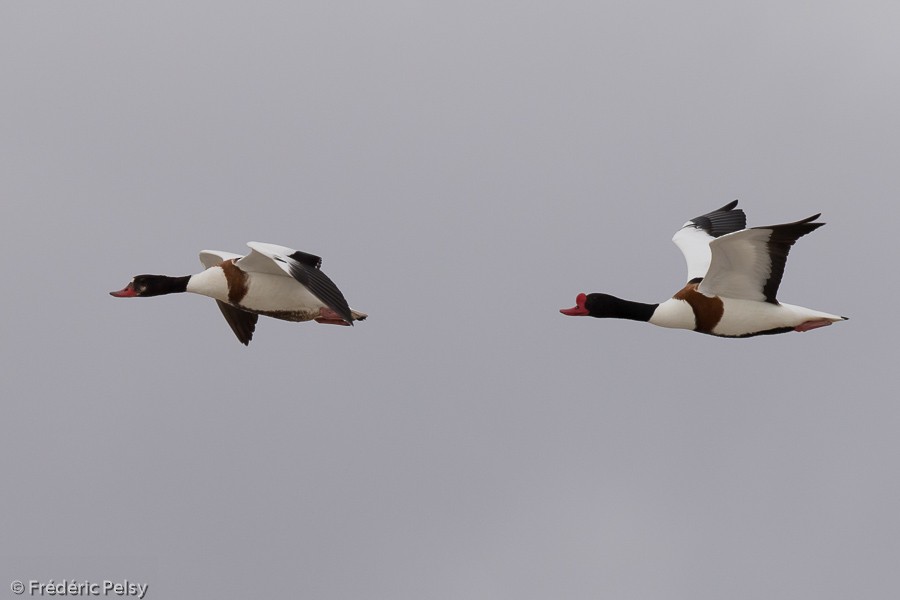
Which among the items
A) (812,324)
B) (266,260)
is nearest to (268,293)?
(266,260)

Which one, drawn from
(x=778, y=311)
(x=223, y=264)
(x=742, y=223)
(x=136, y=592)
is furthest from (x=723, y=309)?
(x=136, y=592)

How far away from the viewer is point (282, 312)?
18.4m

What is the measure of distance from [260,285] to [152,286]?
1.46 m

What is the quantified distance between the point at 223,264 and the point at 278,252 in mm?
Answer: 1142

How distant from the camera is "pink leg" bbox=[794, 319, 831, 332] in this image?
1747 centimetres

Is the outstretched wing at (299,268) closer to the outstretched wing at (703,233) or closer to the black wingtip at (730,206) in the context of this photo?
the outstretched wing at (703,233)

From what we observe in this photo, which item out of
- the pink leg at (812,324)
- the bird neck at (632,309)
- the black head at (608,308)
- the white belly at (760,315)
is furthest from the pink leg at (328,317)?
the pink leg at (812,324)

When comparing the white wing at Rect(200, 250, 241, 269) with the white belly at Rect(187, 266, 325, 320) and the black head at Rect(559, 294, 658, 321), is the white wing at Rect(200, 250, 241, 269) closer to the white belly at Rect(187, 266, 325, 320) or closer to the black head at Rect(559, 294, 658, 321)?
the white belly at Rect(187, 266, 325, 320)

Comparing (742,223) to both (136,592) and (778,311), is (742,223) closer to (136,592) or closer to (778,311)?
(778,311)

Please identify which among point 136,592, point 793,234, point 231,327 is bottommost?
point 136,592

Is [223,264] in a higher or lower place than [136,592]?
higher

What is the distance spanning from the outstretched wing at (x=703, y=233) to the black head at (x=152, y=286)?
559 cm

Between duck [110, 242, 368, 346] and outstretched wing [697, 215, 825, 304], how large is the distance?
3.82 metres

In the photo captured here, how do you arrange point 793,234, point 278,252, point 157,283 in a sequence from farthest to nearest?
point 157,283 → point 278,252 → point 793,234
